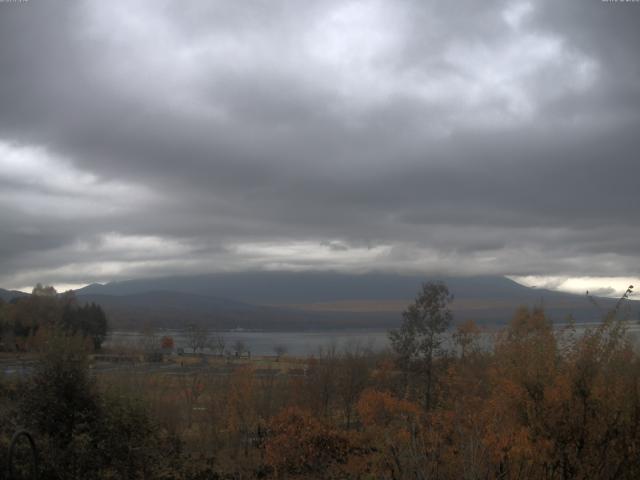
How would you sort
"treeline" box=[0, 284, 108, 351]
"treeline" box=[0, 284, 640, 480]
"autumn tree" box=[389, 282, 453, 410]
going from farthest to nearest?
"treeline" box=[0, 284, 108, 351] → "autumn tree" box=[389, 282, 453, 410] → "treeline" box=[0, 284, 640, 480]

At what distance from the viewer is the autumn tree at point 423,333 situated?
4356 cm

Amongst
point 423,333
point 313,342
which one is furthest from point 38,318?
point 423,333

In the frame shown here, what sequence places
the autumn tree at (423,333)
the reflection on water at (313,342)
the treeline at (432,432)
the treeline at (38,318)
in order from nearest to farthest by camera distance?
the treeline at (432,432), the autumn tree at (423,333), the reflection on water at (313,342), the treeline at (38,318)

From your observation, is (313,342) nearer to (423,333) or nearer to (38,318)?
(38,318)

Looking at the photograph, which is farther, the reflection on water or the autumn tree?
the reflection on water

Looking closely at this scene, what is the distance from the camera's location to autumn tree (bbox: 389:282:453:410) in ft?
143

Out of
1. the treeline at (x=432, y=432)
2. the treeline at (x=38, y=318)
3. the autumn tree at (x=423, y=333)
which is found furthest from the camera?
the treeline at (x=38, y=318)

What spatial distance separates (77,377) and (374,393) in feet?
70.6

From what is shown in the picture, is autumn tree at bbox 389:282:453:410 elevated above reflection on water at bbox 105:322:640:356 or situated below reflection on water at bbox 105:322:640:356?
above

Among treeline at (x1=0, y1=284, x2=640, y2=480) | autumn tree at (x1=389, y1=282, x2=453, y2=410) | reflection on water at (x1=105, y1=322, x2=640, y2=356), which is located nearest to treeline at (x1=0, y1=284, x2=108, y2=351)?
reflection on water at (x1=105, y1=322, x2=640, y2=356)

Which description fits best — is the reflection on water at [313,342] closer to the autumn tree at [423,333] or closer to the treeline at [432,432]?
the treeline at [432,432]

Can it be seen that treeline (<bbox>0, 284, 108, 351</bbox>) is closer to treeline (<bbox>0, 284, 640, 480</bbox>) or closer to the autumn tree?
the autumn tree

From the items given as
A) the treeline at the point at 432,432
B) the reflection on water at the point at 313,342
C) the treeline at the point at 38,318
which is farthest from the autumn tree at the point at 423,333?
the treeline at the point at 38,318

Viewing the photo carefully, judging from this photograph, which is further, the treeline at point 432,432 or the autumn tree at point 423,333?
the autumn tree at point 423,333
